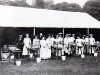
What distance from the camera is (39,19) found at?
15922 millimetres

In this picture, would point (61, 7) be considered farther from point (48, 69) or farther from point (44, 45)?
point (48, 69)

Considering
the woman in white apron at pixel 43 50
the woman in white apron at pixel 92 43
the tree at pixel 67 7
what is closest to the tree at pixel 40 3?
the tree at pixel 67 7

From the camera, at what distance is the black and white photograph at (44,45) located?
11211 mm

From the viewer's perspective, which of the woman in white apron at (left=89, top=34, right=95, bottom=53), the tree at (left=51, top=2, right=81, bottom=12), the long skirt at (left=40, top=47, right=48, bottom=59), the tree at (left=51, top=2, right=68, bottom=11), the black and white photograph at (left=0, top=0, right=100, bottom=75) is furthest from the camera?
the tree at (left=51, top=2, right=81, bottom=12)

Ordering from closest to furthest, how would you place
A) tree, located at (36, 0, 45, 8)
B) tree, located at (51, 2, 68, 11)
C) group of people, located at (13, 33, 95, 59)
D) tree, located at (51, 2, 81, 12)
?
group of people, located at (13, 33, 95, 59) → tree, located at (51, 2, 68, 11) → tree, located at (51, 2, 81, 12) → tree, located at (36, 0, 45, 8)

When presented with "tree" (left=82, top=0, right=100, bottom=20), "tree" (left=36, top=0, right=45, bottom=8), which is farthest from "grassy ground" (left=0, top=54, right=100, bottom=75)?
"tree" (left=36, top=0, right=45, bottom=8)

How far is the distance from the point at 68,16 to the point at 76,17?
862 millimetres

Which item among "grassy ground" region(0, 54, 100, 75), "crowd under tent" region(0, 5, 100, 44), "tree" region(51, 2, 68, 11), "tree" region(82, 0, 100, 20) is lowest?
"grassy ground" region(0, 54, 100, 75)

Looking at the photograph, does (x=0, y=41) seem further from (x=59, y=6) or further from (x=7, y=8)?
(x=59, y=6)

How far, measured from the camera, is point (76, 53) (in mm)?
15727

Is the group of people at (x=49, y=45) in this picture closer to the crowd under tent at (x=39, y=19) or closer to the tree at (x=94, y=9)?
the crowd under tent at (x=39, y=19)

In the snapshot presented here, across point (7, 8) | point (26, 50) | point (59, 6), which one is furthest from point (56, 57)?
point (59, 6)

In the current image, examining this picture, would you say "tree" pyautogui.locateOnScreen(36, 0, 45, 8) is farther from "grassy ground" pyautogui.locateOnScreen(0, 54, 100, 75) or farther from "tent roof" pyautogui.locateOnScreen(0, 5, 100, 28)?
"grassy ground" pyautogui.locateOnScreen(0, 54, 100, 75)

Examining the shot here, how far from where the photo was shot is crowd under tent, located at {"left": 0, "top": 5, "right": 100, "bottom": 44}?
14.1 m
